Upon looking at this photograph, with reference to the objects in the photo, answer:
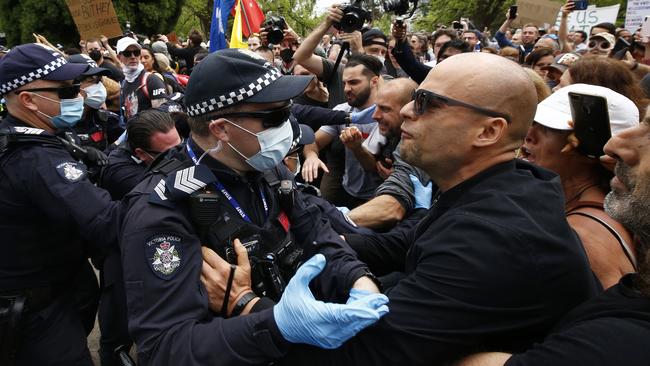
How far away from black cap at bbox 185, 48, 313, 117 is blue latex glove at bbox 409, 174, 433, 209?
144 centimetres

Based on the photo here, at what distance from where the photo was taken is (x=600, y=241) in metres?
1.84

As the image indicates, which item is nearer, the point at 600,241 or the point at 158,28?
the point at 600,241

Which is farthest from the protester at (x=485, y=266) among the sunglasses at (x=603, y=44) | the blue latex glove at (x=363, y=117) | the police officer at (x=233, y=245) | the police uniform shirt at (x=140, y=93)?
the sunglasses at (x=603, y=44)

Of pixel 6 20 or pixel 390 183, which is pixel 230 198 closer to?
pixel 390 183

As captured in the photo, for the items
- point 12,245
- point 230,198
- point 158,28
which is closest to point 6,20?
point 158,28

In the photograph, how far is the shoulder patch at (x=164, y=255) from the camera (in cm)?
161

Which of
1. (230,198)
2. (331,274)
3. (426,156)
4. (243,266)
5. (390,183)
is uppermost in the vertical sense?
(426,156)

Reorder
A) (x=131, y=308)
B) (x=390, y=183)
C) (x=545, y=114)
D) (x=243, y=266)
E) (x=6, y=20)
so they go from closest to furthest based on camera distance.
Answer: (x=131, y=308) → (x=243, y=266) → (x=545, y=114) → (x=390, y=183) → (x=6, y=20)

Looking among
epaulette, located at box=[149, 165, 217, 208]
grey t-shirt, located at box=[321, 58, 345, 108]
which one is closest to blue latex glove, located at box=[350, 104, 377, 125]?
grey t-shirt, located at box=[321, 58, 345, 108]

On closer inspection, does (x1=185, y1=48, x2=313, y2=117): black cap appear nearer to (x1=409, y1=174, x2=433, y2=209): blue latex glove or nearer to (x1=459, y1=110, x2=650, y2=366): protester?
(x1=459, y1=110, x2=650, y2=366): protester

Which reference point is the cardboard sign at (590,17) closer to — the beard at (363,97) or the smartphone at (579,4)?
the smartphone at (579,4)

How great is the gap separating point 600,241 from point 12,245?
2.99m

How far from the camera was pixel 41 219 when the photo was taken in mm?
2725

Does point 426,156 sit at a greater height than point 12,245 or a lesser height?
greater
